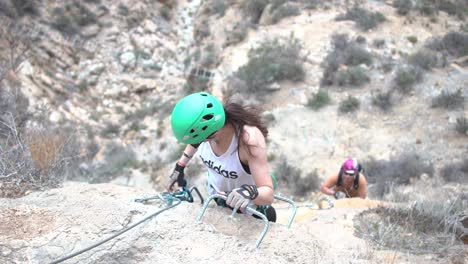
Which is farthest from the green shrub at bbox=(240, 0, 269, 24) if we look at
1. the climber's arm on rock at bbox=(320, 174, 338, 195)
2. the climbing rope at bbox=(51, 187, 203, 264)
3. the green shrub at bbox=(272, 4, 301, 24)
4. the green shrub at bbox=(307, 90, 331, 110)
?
the climbing rope at bbox=(51, 187, 203, 264)

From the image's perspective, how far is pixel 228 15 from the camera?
48.4ft

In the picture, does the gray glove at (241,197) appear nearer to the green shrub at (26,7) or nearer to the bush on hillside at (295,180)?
the bush on hillside at (295,180)

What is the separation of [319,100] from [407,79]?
2112mm

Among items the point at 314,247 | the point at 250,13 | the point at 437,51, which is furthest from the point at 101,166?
the point at 437,51

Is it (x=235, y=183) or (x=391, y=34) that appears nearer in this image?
(x=235, y=183)

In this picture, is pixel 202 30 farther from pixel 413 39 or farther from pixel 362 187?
pixel 362 187

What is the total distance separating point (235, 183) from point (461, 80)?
921 centimetres

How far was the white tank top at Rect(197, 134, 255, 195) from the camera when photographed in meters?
2.25

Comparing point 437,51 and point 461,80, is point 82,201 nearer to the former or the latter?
point 461,80

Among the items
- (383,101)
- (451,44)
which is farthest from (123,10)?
(451,44)

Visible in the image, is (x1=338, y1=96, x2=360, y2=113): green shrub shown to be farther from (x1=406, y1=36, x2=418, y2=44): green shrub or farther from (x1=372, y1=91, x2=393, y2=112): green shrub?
(x1=406, y1=36, x2=418, y2=44): green shrub

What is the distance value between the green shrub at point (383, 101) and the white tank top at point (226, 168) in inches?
300

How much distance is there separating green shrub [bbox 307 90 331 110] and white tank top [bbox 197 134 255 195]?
737cm

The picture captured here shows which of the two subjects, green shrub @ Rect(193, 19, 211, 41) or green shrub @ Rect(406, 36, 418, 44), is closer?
green shrub @ Rect(406, 36, 418, 44)
